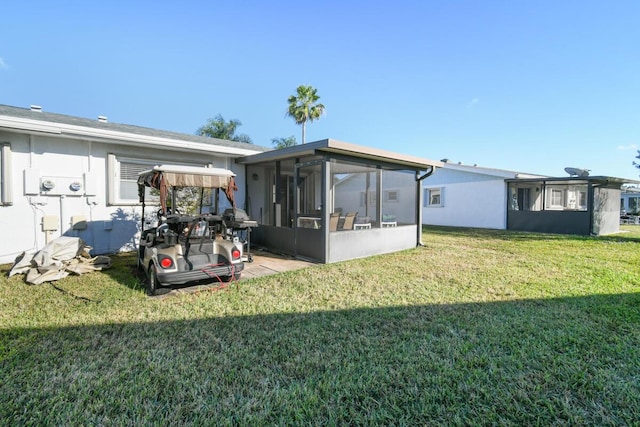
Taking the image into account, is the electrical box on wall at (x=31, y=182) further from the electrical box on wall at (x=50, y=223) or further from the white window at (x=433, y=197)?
the white window at (x=433, y=197)

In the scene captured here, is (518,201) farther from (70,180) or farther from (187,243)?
(70,180)

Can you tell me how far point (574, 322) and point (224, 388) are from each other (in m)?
3.88

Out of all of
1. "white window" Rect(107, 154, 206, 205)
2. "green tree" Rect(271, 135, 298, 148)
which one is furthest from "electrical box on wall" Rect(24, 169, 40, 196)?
"green tree" Rect(271, 135, 298, 148)

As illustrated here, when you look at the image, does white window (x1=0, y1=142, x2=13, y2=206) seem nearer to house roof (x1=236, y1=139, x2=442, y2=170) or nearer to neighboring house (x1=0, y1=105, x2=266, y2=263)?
neighboring house (x1=0, y1=105, x2=266, y2=263)

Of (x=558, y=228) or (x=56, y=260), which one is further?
(x=558, y=228)

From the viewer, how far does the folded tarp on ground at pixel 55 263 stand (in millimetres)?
4891

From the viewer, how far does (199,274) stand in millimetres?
4520

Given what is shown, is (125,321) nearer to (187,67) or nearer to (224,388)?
(224,388)

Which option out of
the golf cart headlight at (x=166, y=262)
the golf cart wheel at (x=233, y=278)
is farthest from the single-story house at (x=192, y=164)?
the golf cart headlight at (x=166, y=262)

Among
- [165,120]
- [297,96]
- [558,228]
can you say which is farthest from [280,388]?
[165,120]

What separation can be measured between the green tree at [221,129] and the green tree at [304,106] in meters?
12.1

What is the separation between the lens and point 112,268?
580 centimetres

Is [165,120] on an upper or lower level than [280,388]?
upper

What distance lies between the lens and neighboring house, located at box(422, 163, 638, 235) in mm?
12852
